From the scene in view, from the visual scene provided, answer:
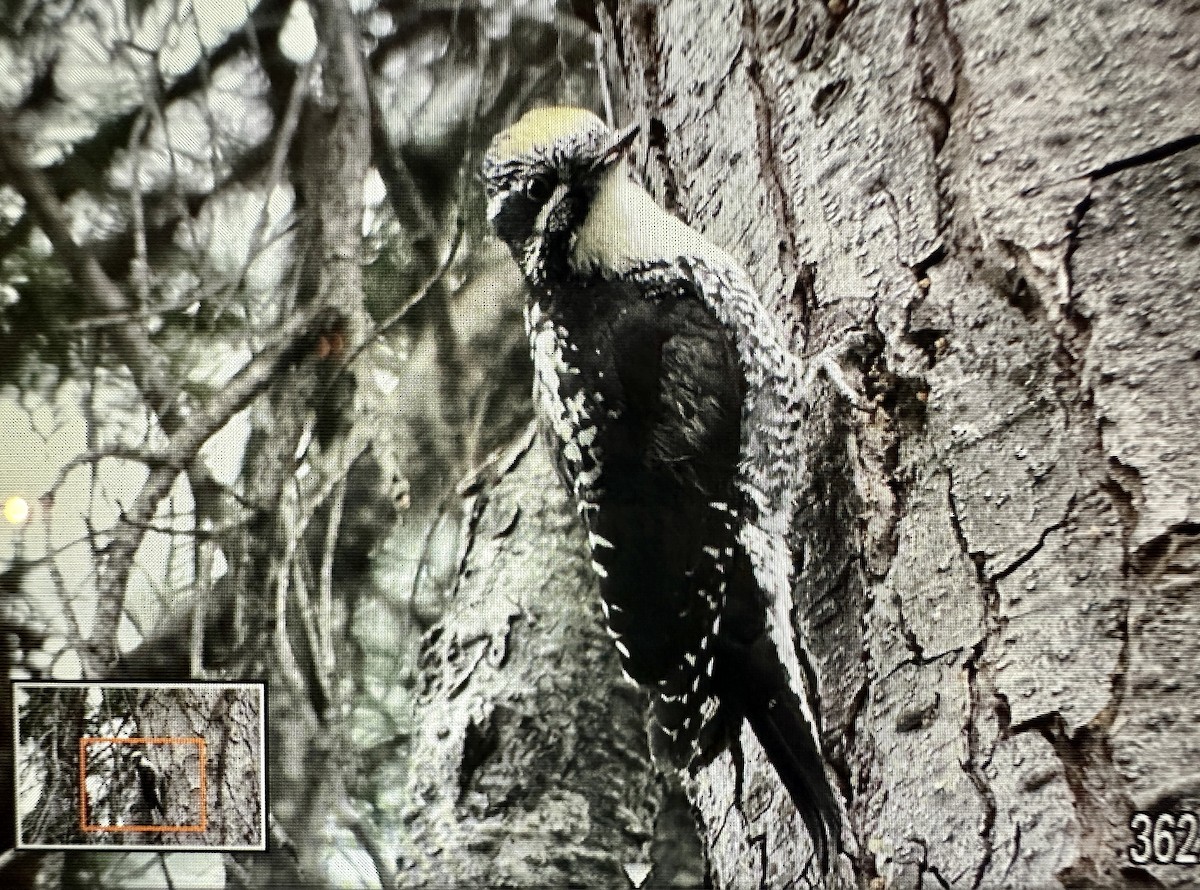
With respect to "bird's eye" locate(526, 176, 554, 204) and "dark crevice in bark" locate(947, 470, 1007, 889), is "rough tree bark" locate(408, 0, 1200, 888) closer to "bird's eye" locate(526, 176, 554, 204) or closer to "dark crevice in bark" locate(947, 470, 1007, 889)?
"dark crevice in bark" locate(947, 470, 1007, 889)

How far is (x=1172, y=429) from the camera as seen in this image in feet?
2.45

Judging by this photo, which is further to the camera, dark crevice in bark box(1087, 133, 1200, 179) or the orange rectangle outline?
the orange rectangle outline

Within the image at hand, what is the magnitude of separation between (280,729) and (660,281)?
65 cm

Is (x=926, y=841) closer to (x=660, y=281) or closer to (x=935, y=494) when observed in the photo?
(x=935, y=494)

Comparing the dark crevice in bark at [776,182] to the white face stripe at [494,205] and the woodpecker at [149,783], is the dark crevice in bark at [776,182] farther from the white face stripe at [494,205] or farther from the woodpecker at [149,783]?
the woodpecker at [149,783]

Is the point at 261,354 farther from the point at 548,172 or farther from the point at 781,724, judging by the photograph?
the point at 781,724

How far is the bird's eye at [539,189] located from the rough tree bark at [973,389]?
0.12 m

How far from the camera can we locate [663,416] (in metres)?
0.77

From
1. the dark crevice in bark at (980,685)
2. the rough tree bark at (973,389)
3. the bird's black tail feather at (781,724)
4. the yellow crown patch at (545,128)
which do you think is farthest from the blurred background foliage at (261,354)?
the dark crevice in bark at (980,685)

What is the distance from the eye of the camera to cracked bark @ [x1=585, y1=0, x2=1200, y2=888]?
2.43 ft

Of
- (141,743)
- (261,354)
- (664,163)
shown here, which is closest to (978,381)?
(664,163)

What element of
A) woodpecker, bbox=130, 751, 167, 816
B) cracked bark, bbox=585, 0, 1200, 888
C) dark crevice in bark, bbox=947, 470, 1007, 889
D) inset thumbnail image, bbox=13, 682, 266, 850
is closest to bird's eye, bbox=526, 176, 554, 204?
cracked bark, bbox=585, 0, 1200, 888

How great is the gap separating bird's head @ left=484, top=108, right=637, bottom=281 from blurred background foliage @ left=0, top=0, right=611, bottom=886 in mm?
24

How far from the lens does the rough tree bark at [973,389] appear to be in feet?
2.43
